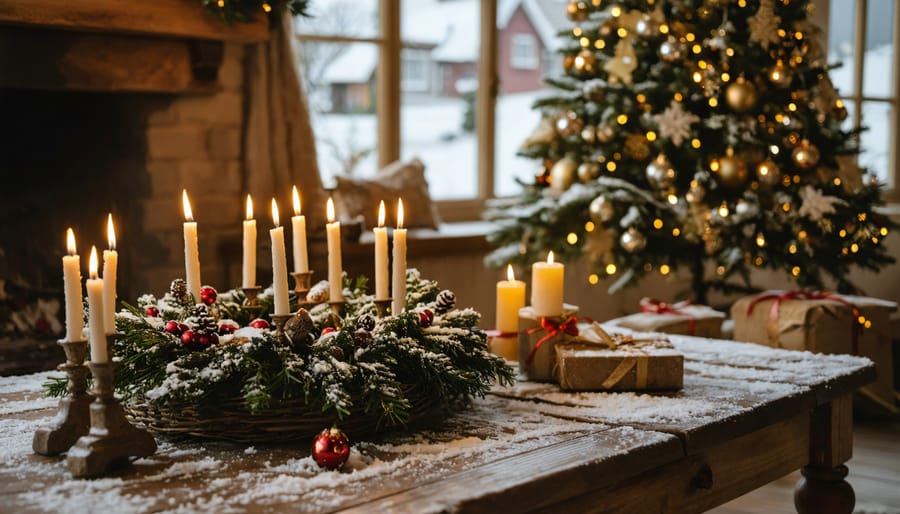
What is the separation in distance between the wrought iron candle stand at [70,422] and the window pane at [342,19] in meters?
2.62

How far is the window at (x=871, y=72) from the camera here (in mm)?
6082

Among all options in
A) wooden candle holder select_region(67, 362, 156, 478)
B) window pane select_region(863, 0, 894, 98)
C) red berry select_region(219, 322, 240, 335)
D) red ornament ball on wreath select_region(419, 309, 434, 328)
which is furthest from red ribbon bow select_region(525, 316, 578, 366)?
window pane select_region(863, 0, 894, 98)

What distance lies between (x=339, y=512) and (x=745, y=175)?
275cm

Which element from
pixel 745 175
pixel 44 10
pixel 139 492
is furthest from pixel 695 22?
pixel 139 492

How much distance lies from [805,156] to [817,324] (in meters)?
0.64

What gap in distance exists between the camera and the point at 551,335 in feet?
5.93

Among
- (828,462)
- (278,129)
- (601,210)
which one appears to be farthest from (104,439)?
(601,210)

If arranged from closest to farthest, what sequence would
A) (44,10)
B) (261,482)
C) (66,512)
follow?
(66,512) < (261,482) < (44,10)

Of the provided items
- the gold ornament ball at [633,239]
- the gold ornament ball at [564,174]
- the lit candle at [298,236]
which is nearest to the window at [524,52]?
the gold ornament ball at [564,174]

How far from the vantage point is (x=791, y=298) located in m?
3.46

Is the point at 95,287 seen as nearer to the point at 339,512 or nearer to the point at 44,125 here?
the point at 339,512

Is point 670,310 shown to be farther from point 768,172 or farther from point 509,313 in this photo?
point 509,313

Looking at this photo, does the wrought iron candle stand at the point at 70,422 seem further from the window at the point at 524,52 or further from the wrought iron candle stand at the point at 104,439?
the window at the point at 524,52

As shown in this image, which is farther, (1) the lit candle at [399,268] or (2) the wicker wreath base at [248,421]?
(1) the lit candle at [399,268]
